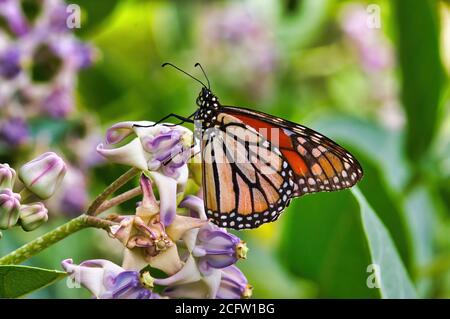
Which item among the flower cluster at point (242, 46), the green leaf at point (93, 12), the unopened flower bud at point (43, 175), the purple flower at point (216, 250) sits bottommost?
the purple flower at point (216, 250)

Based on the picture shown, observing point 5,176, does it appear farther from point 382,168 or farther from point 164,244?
point 382,168

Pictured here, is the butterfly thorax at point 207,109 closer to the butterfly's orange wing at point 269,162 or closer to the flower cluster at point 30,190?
the butterfly's orange wing at point 269,162

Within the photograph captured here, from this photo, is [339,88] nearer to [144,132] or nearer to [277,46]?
[277,46]

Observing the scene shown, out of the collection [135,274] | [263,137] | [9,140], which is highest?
[9,140]

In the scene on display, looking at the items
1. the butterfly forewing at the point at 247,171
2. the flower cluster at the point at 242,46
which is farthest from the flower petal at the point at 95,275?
the flower cluster at the point at 242,46

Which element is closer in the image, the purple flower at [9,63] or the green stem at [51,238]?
the green stem at [51,238]

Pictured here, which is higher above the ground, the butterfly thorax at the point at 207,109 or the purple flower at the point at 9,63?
the purple flower at the point at 9,63

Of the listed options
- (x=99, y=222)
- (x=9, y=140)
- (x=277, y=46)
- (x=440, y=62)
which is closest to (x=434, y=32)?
(x=440, y=62)
